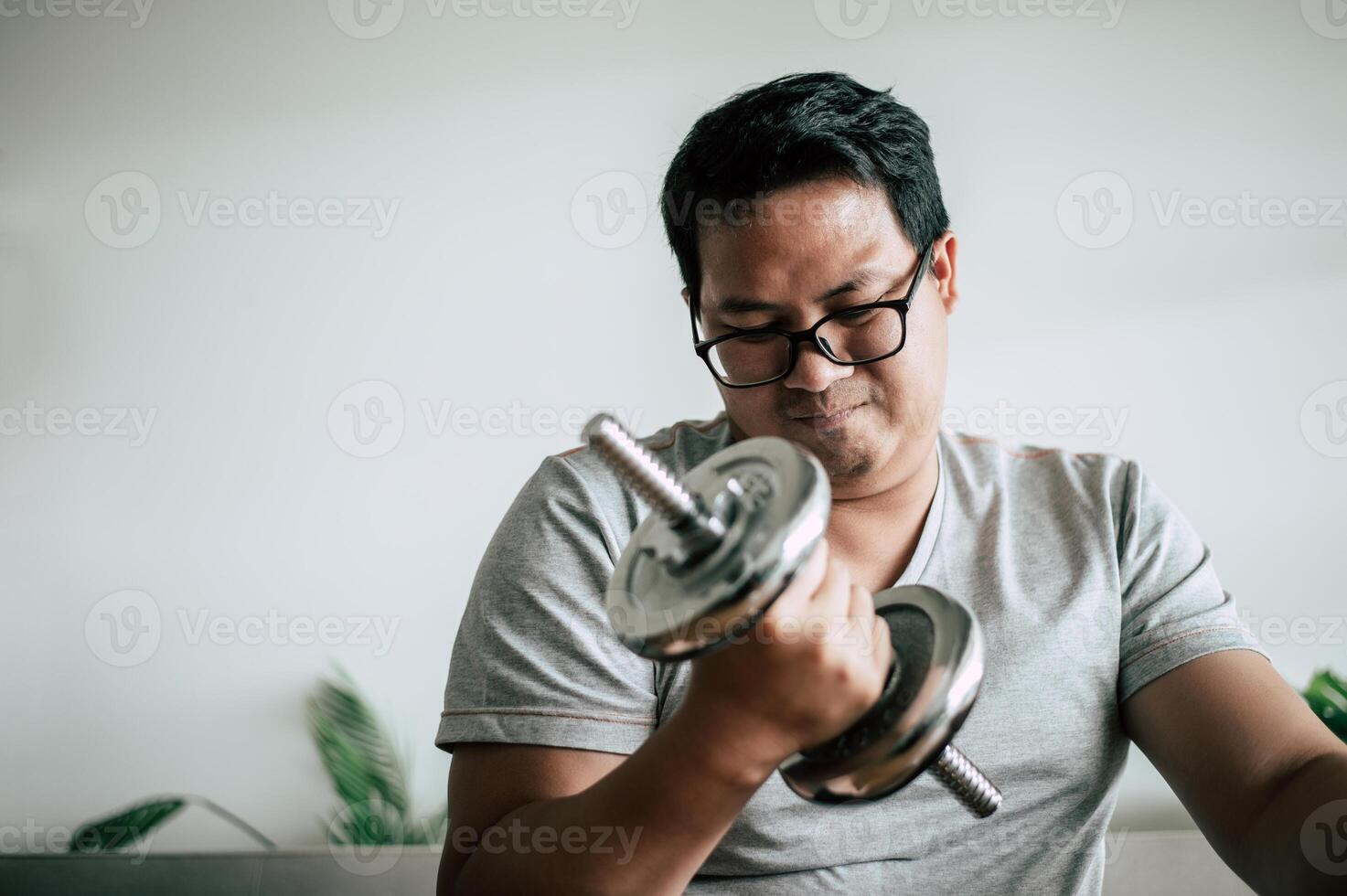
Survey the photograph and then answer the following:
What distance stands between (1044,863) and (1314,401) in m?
1.66

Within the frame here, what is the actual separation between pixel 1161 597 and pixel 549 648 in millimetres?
657

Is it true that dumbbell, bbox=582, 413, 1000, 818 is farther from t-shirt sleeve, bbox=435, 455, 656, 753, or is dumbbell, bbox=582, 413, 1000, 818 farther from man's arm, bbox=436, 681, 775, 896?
t-shirt sleeve, bbox=435, 455, 656, 753

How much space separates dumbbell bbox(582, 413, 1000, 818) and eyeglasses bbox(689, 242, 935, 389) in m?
0.36

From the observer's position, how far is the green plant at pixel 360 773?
2.21m

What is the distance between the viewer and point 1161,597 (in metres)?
1.10

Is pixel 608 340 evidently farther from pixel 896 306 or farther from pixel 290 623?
pixel 896 306

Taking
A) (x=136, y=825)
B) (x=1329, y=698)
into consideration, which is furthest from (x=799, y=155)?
(x=136, y=825)

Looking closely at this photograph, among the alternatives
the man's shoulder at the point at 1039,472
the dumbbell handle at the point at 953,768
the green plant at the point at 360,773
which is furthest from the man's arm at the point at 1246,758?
the green plant at the point at 360,773

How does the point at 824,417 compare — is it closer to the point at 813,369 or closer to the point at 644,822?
the point at 813,369

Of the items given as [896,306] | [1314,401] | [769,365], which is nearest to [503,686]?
[769,365]

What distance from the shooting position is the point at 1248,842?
36.4 inches

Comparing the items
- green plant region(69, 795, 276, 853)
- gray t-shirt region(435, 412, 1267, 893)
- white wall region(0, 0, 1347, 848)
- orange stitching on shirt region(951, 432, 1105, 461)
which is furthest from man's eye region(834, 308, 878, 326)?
green plant region(69, 795, 276, 853)

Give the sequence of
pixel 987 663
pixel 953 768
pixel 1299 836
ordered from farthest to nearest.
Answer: pixel 987 663 → pixel 1299 836 → pixel 953 768

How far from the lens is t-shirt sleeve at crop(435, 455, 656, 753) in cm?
94
